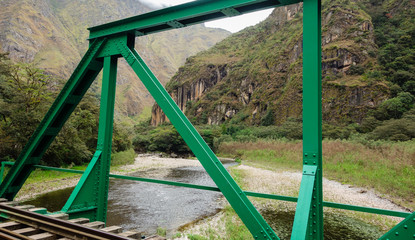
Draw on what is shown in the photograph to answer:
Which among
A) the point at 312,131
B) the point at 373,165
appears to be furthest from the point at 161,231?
the point at 373,165

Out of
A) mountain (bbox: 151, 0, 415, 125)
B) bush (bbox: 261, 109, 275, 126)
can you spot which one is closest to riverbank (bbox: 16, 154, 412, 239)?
mountain (bbox: 151, 0, 415, 125)

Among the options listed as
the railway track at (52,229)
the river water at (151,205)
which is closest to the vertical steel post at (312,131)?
the railway track at (52,229)

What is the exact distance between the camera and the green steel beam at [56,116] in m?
4.02

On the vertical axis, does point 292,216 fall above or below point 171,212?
above

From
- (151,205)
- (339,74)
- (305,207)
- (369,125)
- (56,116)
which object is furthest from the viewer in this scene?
(339,74)

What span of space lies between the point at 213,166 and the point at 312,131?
1.02 metres

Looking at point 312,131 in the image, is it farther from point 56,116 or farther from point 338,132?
point 338,132

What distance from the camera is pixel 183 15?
10.4 feet

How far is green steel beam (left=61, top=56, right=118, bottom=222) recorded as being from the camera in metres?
3.47

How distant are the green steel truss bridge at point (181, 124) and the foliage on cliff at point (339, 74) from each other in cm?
3380

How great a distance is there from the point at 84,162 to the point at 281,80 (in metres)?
51.1

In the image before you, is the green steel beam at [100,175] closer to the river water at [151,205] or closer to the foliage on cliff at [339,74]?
the river water at [151,205]

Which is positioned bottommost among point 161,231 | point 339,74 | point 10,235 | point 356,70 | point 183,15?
point 161,231

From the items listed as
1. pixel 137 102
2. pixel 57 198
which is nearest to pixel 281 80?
pixel 57 198
